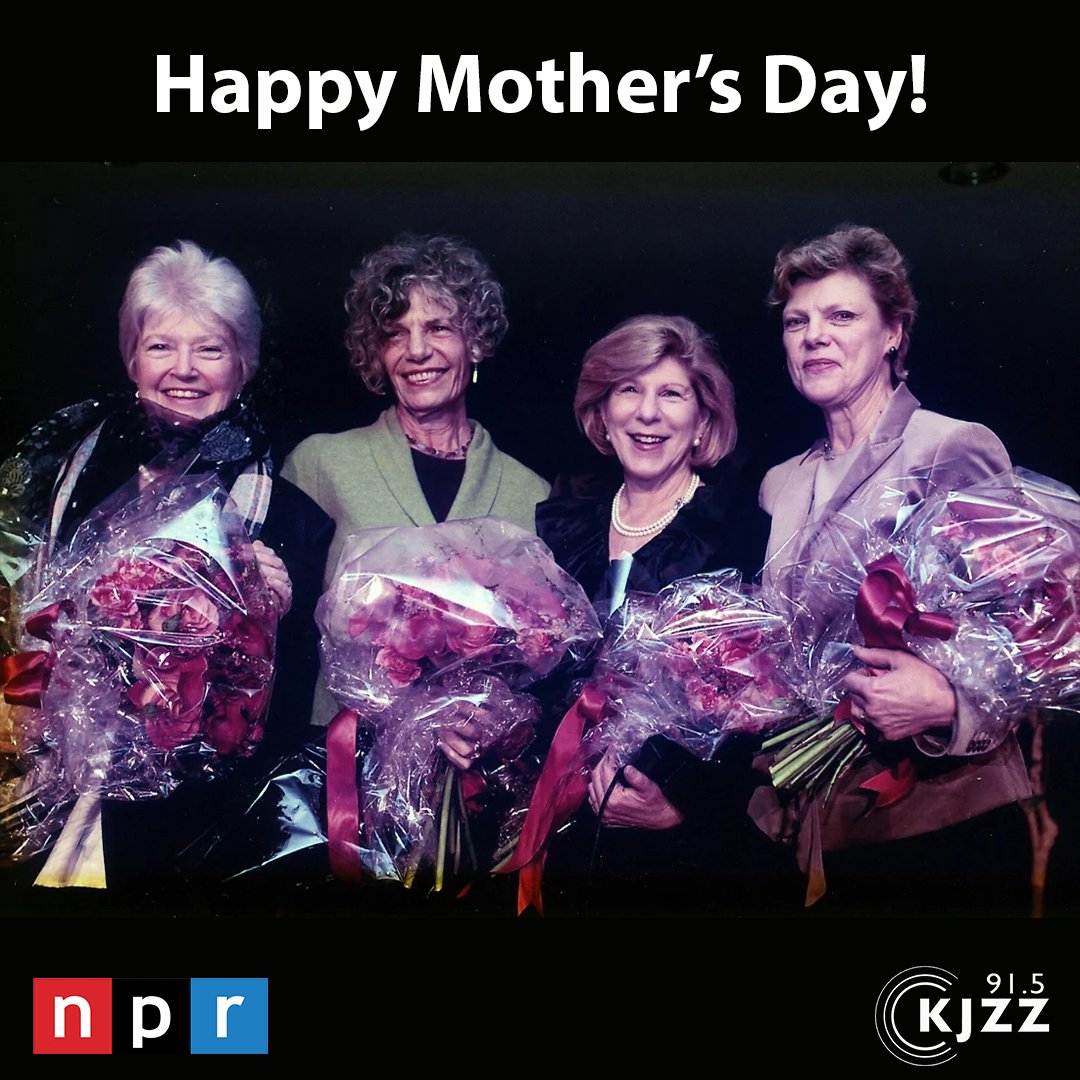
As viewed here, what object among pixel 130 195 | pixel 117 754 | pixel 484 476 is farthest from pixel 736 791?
pixel 130 195

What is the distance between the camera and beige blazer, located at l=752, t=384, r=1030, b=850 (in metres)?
2.18

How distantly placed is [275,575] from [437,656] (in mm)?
389

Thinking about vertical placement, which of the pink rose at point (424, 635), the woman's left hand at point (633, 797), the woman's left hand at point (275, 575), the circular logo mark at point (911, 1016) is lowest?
the circular logo mark at point (911, 1016)

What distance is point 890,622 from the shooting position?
7.00ft

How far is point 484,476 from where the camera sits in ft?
A: 7.35

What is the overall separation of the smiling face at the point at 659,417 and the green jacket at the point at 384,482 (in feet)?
0.70

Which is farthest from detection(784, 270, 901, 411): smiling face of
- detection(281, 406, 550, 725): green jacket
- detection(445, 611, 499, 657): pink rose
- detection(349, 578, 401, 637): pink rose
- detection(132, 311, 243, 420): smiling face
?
detection(132, 311, 243, 420): smiling face

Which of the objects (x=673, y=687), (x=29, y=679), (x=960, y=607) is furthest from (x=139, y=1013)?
(x=960, y=607)

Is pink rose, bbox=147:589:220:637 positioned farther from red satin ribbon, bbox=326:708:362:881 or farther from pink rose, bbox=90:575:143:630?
red satin ribbon, bbox=326:708:362:881

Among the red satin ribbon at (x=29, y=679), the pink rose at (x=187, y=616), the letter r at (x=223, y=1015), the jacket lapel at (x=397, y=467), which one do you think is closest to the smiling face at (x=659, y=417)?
the jacket lapel at (x=397, y=467)

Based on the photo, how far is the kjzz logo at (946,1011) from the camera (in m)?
2.22

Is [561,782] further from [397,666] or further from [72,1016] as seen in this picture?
[72,1016]

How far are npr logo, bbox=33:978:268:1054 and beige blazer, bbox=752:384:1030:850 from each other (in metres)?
1.19

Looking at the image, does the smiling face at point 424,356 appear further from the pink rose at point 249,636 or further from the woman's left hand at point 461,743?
the woman's left hand at point 461,743
